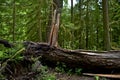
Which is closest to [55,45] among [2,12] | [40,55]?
[40,55]

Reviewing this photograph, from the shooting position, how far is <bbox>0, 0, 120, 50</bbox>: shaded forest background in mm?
12680

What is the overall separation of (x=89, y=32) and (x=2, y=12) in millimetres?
7041

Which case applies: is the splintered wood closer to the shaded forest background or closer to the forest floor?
the forest floor

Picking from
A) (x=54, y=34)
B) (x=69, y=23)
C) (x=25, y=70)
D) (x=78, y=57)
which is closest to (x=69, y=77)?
(x=78, y=57)

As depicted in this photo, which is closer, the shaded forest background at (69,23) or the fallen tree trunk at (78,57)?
the fallen tree trunk at (78,57)

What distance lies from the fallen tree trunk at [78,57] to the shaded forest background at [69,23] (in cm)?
478

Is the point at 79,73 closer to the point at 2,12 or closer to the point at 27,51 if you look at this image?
the point at 27,51

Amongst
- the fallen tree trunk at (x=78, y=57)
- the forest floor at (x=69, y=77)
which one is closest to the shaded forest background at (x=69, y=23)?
the fallen tree trunk at (x=78, y=57)

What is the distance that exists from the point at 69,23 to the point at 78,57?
612cm

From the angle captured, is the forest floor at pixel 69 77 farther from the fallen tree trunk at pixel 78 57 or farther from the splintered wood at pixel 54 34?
the splintered wood at pixel 54 34

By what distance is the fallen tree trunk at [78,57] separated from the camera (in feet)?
21.9

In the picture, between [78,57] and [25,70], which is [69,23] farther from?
[25,70]

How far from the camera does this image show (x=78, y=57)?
6.81 meters

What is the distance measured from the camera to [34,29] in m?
12.4
